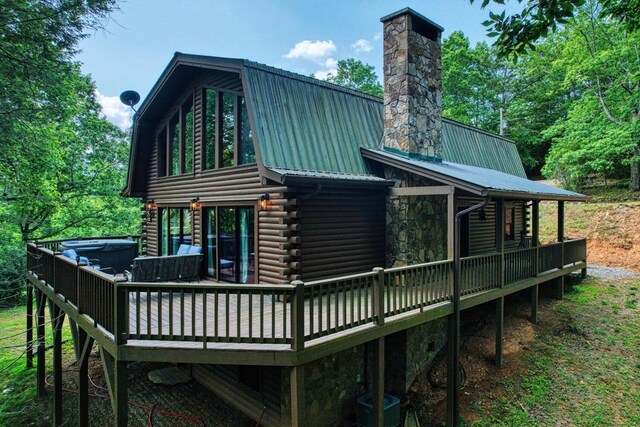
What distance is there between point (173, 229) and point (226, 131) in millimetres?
4031

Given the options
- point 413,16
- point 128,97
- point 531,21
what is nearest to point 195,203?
point 128,97

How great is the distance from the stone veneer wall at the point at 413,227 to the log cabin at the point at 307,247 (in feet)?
0.12

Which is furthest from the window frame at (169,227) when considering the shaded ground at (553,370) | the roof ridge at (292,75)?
the shaded ground at (553,370)

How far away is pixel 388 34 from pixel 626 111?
13901 mm

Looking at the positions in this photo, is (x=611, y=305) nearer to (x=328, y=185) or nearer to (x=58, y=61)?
(x=328, y=185)

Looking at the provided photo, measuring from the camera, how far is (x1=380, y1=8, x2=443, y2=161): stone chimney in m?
9.32

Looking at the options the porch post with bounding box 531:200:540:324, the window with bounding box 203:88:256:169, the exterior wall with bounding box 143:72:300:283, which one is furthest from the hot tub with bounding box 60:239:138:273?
the porch post with bounding box 531:200:540:324

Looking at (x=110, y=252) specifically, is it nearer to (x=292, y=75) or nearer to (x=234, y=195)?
(x=234, y=195)

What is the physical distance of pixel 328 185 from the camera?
7.86 meters

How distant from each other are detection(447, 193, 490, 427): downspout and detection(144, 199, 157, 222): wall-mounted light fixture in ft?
31.2

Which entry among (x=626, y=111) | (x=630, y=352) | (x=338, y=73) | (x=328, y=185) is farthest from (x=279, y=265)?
(x=338, y=73)

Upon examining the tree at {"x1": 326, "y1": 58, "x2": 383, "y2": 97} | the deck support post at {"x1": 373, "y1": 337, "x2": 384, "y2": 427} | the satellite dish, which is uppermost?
the tree at {"x1": 326, "y1": 58, "x2": 383, "y2": 97}

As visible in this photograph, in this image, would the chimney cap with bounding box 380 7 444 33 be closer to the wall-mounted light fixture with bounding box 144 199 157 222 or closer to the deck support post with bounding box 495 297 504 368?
the deck support post with bounding box 495 297 504 368

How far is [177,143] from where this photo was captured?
11.5 metres
